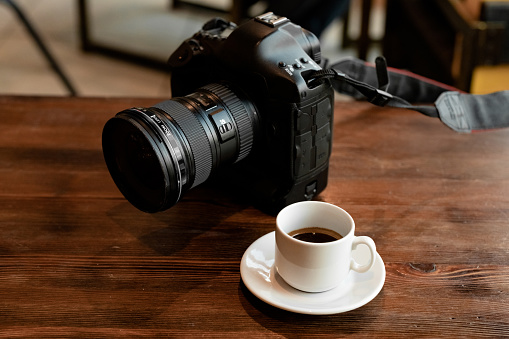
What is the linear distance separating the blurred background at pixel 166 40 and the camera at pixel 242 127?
986mm

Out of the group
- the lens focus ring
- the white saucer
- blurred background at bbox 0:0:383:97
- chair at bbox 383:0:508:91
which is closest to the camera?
the lens focus ring

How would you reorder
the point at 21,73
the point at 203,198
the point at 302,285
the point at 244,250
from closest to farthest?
the point at 302,285 → the point at 244,250 → the point at 203,198 → the point at 21,73

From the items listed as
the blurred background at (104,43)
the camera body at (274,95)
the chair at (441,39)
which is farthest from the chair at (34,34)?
the chair at (441,39)

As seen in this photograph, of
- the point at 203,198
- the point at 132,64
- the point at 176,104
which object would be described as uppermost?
the point at 176,104

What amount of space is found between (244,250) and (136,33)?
7.29 feet

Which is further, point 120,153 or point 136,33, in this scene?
point 136,33

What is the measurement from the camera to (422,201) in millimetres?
858

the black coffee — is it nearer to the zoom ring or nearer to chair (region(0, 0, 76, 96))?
the zoom ring

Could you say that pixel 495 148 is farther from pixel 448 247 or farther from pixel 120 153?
pixel 120 153

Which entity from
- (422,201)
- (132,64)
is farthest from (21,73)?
(422,201)

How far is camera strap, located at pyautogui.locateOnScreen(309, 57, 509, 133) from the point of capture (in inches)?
33.8

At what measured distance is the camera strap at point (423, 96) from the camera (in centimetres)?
86

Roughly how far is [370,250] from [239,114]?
0.81 feet

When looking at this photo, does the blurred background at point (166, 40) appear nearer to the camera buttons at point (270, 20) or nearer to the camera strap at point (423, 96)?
the camera strap at point (423, 96)
